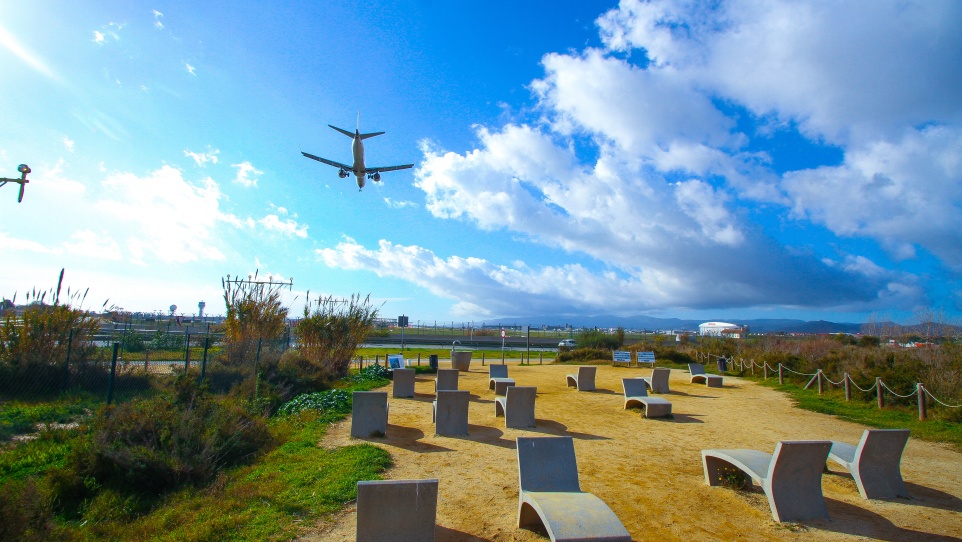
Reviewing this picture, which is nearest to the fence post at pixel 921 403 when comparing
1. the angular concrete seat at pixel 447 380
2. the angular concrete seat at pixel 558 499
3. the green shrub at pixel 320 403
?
the angular concrete seat at pixel 447 380

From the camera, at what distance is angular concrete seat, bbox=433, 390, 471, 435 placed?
387 inches

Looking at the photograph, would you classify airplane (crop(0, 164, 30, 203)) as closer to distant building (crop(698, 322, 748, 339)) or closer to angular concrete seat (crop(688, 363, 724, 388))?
angular concrete seat (crop(688, 363, 724, 388))

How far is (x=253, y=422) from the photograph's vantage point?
360 inches

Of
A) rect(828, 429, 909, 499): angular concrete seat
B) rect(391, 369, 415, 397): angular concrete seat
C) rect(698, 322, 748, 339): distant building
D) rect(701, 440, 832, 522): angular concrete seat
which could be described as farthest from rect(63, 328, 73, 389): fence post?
rect(698, 322, 748, 339): distant building

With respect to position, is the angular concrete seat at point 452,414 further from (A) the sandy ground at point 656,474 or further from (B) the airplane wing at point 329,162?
(B) the airplane wing at point 329,162

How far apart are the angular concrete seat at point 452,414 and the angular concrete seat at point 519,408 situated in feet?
3.87

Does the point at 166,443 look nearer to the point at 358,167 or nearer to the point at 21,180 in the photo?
the point at 21,180

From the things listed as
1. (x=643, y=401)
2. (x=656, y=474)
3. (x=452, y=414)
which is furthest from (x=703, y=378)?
(x=656, y=474)

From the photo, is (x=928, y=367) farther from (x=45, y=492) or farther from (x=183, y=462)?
(x=45, y=492)

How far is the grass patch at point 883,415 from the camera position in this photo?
11047 millimetres

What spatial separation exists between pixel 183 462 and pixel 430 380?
43.2ft

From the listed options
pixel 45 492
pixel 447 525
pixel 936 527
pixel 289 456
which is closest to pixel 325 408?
pixel 289 456

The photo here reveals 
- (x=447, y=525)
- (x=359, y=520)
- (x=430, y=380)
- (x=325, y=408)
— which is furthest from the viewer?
(x=430, y=380)

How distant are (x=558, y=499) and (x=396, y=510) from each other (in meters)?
1.64
